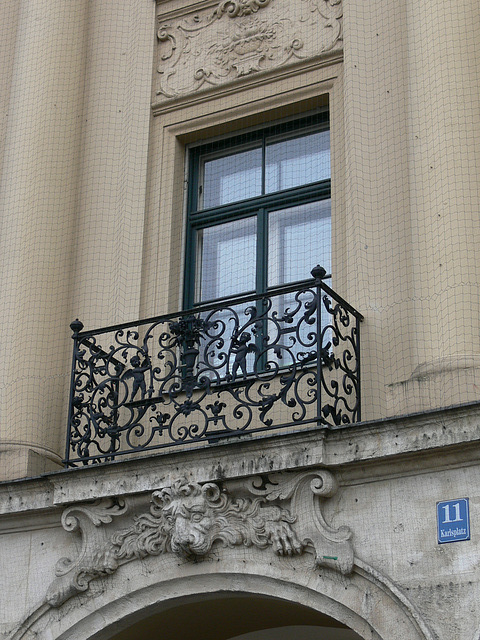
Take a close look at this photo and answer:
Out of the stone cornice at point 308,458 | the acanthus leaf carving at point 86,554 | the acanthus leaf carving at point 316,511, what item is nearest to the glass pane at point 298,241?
the stone cornice at point 308,458

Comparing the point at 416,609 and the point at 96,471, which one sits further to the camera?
the point at 96,471

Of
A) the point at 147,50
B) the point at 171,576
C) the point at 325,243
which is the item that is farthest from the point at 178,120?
the point at 171,576

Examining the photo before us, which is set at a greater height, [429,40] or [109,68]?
[109,68]

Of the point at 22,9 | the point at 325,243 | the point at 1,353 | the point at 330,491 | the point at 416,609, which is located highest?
the point at 22,9

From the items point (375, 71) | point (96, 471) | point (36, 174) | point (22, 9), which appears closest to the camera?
point (96, 471)

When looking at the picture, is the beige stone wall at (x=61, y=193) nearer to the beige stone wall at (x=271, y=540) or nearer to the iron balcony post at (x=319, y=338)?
the beige stone wall at (x=271, y=540)

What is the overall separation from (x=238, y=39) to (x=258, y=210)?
5.01ft

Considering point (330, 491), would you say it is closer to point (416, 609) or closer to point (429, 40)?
point (416, 609)

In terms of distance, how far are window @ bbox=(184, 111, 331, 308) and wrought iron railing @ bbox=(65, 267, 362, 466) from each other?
0.34 metres

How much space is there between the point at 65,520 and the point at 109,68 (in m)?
4.19

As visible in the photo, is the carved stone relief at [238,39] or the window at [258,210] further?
the carved stone relief at [238,39]

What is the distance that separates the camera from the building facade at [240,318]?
7.82 metres

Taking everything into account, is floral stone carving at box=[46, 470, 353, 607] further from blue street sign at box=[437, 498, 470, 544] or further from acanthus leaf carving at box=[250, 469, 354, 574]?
blue street sign at box=[437, 498, 470, 544]

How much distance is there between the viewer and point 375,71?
31.4 feet
